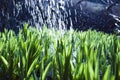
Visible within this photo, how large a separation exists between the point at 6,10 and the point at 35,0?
2.03ft

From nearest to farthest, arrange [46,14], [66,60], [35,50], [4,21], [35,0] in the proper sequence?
1. [66,60]
2. [35,50]
3. [4,21]
4. [35,0]
5. [46,14]

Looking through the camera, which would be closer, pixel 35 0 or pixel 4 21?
pixel 4 21

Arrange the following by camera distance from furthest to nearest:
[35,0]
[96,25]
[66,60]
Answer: [96,25] < [35,0] < [66,60]

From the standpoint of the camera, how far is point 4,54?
1591 millimetres

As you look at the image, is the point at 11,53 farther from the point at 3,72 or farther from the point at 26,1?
the point at 26,1

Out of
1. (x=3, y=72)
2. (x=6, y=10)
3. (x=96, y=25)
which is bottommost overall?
(x=96, y=25)

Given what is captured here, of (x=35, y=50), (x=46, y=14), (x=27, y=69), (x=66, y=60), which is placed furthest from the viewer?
(x=46, y=14)

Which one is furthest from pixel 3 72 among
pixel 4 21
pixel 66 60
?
pixel 4 21

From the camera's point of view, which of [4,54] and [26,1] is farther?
[26,1]

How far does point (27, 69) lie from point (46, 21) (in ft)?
13.7

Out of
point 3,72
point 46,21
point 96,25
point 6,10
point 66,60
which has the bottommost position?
point 96,25

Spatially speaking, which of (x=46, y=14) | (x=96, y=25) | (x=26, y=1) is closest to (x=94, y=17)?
(x=96, y=25)

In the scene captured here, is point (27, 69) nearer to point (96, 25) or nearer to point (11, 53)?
point (11, 53)

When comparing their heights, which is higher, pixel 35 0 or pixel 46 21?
pixel 35 0
